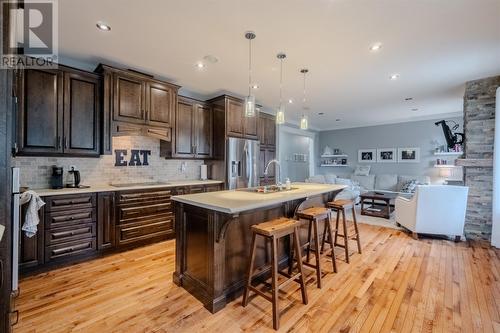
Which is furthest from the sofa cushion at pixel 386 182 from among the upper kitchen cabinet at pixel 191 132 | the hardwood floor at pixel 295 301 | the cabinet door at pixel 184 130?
the cabinet door at pixel 184 130

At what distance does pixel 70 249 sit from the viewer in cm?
269

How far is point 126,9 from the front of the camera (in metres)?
2.03

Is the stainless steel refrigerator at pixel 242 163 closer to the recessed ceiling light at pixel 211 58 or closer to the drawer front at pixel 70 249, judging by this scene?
the recessed ceiling light at pixel 211 58

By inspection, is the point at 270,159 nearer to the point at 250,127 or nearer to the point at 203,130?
the point at 250,127

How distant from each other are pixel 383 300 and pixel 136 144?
12.8 ft

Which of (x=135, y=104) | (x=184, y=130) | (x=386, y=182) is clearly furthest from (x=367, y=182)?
(x=135, y=104)

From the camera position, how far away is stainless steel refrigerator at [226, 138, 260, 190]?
169 inches

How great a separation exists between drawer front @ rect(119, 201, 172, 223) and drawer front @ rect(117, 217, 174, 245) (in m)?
0.12

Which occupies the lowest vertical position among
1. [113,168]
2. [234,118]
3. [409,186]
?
[409,186]

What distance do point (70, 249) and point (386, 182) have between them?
Answer: 757 centimetres

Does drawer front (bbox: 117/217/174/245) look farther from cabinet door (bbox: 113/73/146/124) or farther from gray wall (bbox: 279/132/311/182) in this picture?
gray wall (bbox: 279/132/311/182)

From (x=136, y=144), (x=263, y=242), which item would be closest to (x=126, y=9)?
(x=136, y=144)

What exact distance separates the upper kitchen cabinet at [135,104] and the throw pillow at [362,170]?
629cm

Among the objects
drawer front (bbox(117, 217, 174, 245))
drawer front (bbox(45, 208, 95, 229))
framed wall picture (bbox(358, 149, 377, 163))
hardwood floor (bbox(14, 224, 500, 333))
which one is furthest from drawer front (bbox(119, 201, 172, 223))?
framed wall picture (bbox(358, 149, 377, 163))
